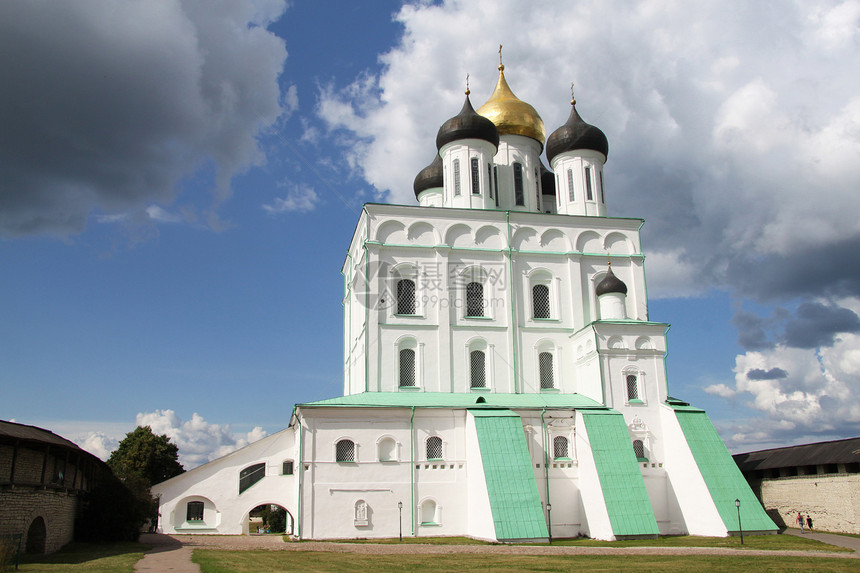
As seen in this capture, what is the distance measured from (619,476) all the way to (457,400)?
562 cm

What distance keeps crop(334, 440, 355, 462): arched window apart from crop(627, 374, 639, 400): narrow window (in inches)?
369

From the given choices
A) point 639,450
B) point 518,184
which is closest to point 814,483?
point 639,450

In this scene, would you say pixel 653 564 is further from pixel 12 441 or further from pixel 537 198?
pixel 537 198

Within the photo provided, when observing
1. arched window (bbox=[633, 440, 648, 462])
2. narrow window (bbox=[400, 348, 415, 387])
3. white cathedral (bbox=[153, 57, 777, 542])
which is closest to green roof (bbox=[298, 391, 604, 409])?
white cathedral (bbox=[153, 57, 777, 542])

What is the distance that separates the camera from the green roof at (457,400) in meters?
22.8

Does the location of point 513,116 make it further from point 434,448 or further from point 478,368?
point 434,448

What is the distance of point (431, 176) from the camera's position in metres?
31.6

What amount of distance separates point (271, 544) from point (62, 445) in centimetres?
614

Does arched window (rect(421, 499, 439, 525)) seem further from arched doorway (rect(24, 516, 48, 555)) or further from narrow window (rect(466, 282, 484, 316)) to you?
arched doorway (rect(24, 516, 48, 555))

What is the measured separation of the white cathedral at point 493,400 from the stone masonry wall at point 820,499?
4432 millimetres

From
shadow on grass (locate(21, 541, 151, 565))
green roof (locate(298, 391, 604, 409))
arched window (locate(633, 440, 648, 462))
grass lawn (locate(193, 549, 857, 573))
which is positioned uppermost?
green roof (locate(298, 391, 604, 409))

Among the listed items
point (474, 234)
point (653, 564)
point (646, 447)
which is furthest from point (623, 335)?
point (653, 564)

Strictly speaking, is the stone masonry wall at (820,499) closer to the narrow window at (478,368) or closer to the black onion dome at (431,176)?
the narrow window at (478,368)

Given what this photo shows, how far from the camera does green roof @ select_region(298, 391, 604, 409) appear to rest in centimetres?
2277
